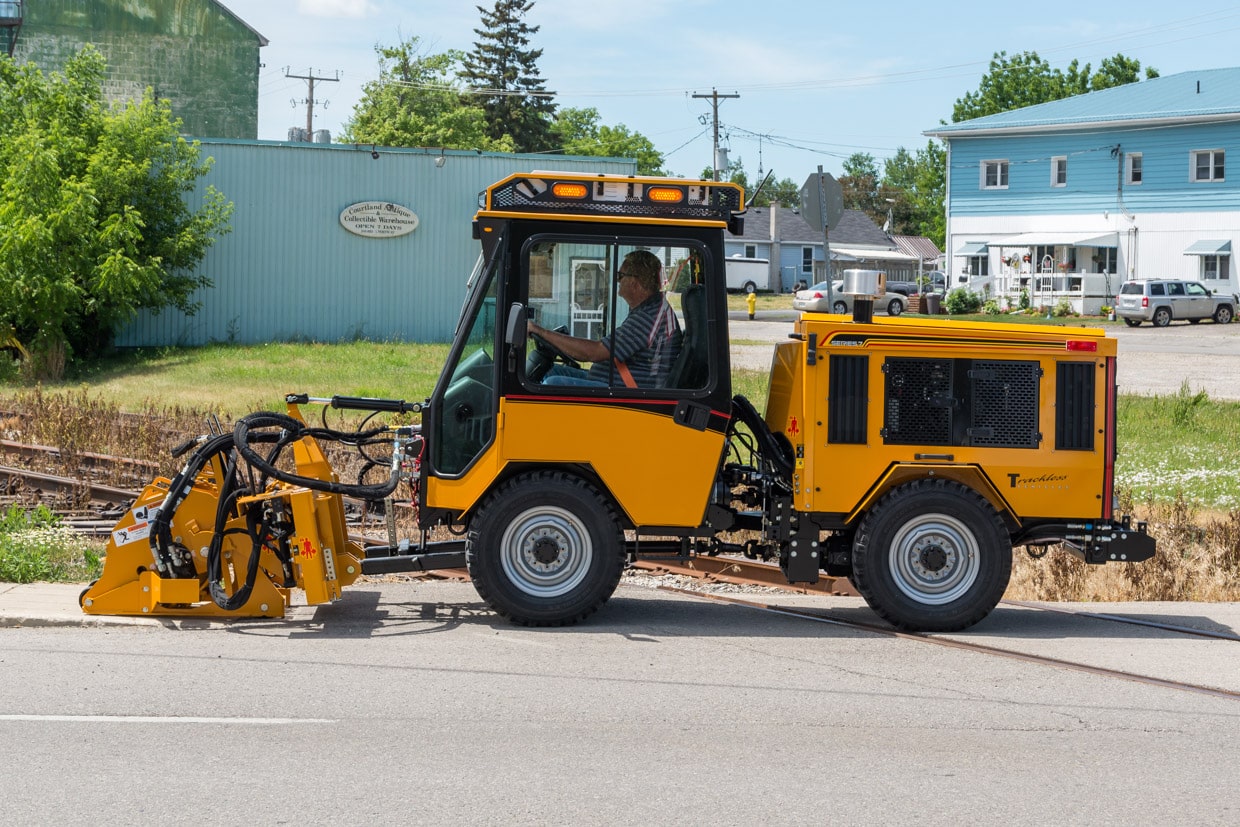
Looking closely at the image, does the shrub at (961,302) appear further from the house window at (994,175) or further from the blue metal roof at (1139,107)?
the blue metal roof at (1139,107)

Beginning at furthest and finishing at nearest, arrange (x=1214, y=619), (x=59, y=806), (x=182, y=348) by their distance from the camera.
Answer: (x=182, y=348) < (x=1214, y=619) < (x=59, y=806)

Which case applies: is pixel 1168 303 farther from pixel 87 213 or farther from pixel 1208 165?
pixel 87 213

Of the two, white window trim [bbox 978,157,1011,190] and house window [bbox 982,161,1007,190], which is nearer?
white window trim [bbox 978,157,1011,190]

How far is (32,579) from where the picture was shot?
31.3 feet

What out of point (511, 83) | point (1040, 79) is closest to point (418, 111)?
point (511, 83)

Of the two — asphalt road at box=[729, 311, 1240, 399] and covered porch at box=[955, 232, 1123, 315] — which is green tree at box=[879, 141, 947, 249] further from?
asphalt road at box=[729, 311, 1240, 399]

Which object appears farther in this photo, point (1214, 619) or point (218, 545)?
point (1214, 619)

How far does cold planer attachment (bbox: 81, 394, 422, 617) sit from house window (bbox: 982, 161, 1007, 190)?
5338 centimetres

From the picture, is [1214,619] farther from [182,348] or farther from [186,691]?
[182,348]

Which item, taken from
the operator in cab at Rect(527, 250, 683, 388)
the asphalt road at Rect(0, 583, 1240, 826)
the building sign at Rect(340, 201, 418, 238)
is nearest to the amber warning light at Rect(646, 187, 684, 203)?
the operator in cab at Rect(527, 250, 683, 388)

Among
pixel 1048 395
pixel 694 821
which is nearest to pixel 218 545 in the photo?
pixel 694 821

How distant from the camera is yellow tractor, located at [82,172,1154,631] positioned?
8.27m

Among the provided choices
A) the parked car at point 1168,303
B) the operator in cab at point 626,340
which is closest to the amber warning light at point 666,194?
the operator in cab at point 626,340

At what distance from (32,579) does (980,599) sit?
630cm
